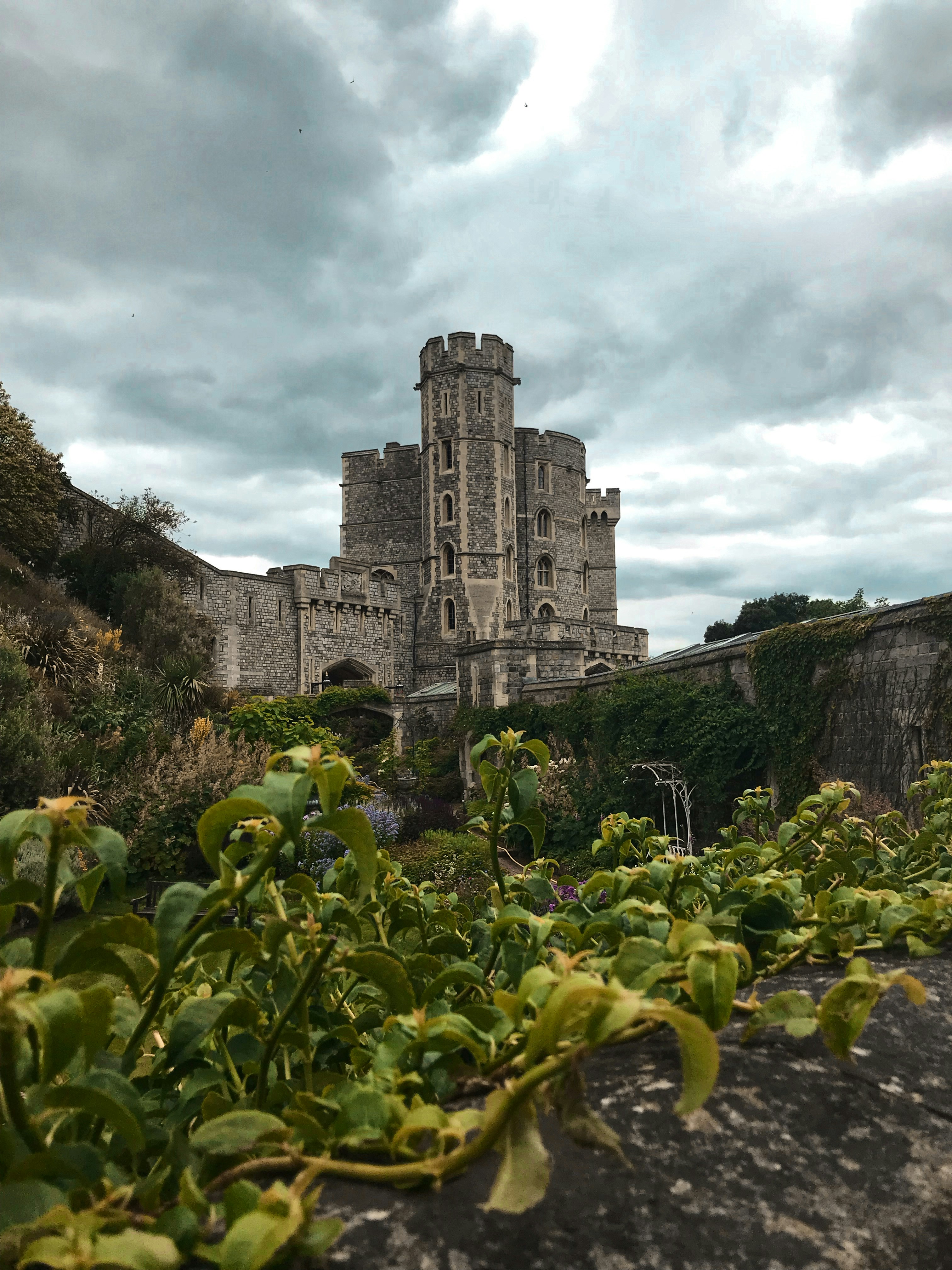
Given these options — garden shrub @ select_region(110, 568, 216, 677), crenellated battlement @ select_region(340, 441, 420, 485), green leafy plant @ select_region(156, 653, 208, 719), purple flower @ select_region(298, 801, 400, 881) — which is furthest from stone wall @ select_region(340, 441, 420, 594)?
purple flower @ select_region(298, 801, 400, 881)

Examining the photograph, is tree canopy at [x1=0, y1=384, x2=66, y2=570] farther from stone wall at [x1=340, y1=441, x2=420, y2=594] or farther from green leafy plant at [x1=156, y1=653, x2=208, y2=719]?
stone wall at [x1=340, y1=441, x2=420, y2=594]

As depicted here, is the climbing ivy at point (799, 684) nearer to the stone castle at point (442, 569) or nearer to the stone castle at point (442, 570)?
the stone castle at point (442, 569)

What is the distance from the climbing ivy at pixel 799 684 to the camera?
461 inches

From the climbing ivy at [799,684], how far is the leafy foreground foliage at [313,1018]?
1130cm

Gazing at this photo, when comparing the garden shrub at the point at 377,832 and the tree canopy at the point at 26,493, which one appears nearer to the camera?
the garden shrub at the point at 377,832

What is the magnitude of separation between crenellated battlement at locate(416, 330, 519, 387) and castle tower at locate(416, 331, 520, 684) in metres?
0.03

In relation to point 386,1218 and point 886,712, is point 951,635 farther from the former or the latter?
point 386,1218

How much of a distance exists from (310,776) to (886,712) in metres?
11.6

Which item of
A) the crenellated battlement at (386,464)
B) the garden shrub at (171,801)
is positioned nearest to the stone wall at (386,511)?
the crenellated battlement at (386,464)

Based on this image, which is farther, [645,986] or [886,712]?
[886,712]

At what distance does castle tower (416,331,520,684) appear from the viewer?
35.1 metres

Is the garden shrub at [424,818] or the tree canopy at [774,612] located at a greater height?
the tree canopy at [774,612]

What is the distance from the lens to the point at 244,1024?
83 cm

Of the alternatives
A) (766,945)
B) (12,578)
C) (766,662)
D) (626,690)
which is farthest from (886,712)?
(12,578)
